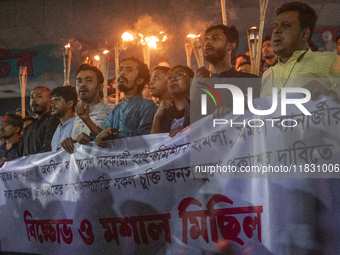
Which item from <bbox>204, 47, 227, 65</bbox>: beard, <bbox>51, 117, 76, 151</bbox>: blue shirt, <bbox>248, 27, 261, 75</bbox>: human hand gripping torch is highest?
<bbox>248, 27, 261, 75</bbox>: human hand gripping torch

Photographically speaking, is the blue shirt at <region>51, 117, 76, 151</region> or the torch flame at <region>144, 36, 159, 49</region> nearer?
the blue shirt at <region>51, 117, 76, 151</region>

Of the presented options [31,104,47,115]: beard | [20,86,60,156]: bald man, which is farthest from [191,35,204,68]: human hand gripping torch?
[31,104,47,115]: beard

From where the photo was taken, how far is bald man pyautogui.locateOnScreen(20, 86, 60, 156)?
4047mm

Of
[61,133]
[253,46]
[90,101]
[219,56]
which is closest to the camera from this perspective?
[219,56]

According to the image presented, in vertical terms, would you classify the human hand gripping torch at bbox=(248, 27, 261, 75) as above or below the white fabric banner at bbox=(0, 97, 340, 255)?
above

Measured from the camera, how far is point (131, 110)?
326cm

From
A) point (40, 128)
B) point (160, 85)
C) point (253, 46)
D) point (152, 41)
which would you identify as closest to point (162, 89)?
point (160, 85)

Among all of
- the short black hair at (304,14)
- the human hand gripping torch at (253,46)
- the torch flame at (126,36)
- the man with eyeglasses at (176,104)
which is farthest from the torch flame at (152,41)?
the short black hair at (304,14)

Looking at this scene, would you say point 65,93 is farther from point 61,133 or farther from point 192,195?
A: point 192,195

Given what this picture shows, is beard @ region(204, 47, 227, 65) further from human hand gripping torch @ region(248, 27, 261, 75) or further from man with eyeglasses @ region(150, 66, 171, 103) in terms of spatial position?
man with eyeglasses @ region(150, 66, 171, 103)

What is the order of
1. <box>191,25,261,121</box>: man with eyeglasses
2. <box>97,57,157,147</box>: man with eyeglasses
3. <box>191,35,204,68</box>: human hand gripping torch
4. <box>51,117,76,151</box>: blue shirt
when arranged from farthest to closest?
<box>191,35,204,68</box>: human hand gripping torch
<box>51,117,76,151</box>: blue shirt
<box>97,57,157,147</box>: man with eyeglasses
<box>191,25,261,121</box>: man with eyeglasses

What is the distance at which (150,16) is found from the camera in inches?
332

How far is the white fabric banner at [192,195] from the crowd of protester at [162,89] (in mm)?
164

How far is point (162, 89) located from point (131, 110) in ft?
1.25
